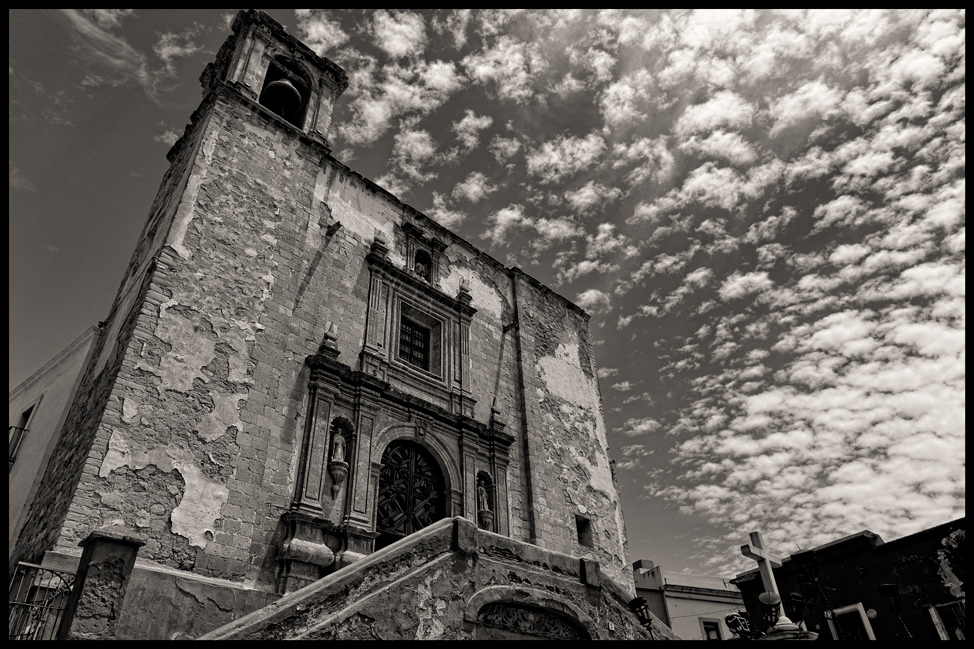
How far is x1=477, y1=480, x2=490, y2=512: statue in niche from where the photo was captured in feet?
40.9

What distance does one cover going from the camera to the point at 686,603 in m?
23.9

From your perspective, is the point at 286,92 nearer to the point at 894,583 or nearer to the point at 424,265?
the point at 424,265

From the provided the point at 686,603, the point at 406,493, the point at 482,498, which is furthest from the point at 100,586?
the point at 686,603

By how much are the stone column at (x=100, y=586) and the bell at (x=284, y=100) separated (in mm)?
11870

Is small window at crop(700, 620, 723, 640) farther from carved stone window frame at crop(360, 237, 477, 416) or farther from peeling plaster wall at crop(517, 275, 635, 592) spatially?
carved stone window frame at crop(360, 237, 477, 416)

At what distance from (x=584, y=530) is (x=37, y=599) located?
10.5 m

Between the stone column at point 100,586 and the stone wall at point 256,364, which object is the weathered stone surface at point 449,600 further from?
the stone wall at point 256,364

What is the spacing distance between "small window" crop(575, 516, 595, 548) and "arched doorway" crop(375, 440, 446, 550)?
12.9 ft

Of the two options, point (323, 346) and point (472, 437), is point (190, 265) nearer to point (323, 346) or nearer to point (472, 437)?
point (323, 346)

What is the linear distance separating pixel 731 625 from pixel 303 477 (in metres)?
7.69

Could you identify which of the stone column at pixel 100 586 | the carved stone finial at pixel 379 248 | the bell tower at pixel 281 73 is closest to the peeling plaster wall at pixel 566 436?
the carved stone finial at pixel 379 248

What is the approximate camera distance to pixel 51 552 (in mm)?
7652

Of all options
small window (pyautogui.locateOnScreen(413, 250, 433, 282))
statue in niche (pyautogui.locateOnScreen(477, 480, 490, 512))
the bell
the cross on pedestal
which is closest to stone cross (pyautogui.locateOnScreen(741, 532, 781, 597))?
the cross on pedestal

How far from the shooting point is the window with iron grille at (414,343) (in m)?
14.0
